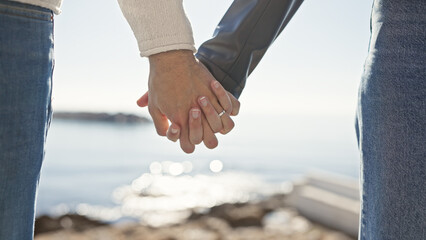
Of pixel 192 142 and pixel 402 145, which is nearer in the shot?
pixel 402 145

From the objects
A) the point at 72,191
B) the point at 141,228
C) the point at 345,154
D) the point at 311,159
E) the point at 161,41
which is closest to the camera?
the point at 161,41

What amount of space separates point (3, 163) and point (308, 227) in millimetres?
6396

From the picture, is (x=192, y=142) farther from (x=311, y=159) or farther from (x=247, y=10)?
(x=311, y=159)

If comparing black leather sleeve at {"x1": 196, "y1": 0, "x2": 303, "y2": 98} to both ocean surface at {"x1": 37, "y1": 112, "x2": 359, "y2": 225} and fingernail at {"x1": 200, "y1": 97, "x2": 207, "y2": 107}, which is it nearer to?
fingernail at {"x1": 200, "y1": 97, "x2": 207, "y2": 107}

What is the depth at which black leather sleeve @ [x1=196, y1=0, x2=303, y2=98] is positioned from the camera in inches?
64.7

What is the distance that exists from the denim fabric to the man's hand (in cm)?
60

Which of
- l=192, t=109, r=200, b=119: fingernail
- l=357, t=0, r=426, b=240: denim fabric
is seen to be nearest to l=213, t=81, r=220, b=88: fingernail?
l=192, t=109, r=200, b=119: fingernail

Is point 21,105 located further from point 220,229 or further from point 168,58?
point 220,229

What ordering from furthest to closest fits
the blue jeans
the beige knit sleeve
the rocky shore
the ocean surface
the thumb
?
the ocean surface
the rocky shore
the thumb
the beige knit sleeve
the blue jeans

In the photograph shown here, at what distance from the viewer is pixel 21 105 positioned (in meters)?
0.91

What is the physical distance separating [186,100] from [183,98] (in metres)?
→ 0.02

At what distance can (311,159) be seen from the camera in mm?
35344

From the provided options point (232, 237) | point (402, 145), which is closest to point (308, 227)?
point (232, 237)

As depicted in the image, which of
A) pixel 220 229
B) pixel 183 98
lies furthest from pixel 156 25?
pixel 220 229
